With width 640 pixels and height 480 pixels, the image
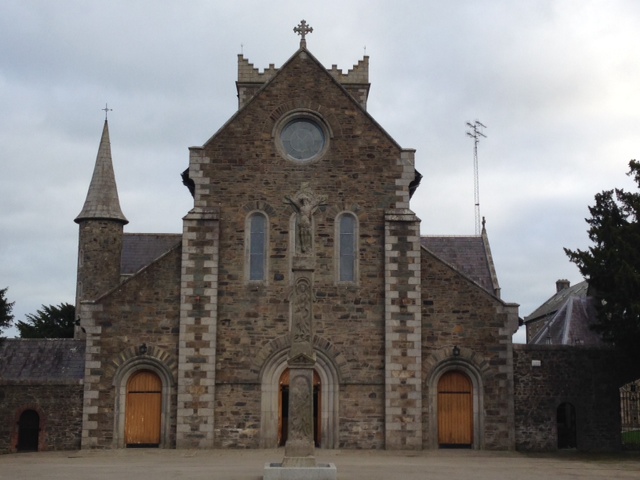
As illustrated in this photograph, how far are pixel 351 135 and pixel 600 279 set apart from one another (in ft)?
31.0

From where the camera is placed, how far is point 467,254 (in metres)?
39.0

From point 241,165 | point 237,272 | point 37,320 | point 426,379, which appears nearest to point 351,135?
point 241,165

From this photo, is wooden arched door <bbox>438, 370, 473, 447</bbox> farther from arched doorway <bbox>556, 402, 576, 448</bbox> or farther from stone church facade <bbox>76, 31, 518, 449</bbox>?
arched doorway <bbox>556, 402, 576, 448</bbox>

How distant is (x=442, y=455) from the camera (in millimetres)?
27453

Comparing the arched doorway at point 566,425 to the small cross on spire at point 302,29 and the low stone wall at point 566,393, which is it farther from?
the small cross on spire at point 302,29

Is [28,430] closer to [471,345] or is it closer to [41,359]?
[41,359]

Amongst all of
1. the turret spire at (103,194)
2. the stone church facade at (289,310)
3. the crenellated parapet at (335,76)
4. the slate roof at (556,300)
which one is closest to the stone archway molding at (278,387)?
the stone church facade at (289,310)

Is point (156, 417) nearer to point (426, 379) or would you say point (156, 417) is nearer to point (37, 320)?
point (426, 379)

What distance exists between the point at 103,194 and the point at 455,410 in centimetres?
1702

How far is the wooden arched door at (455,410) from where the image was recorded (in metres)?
29.5

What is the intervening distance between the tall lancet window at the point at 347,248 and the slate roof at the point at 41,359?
33.2 feet

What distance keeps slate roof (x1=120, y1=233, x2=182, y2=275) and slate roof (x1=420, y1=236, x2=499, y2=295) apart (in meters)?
11.2

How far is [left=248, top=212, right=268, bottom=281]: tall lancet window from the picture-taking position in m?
29.6

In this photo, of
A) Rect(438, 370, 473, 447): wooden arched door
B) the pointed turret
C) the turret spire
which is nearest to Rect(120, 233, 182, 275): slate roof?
the pointed turret
